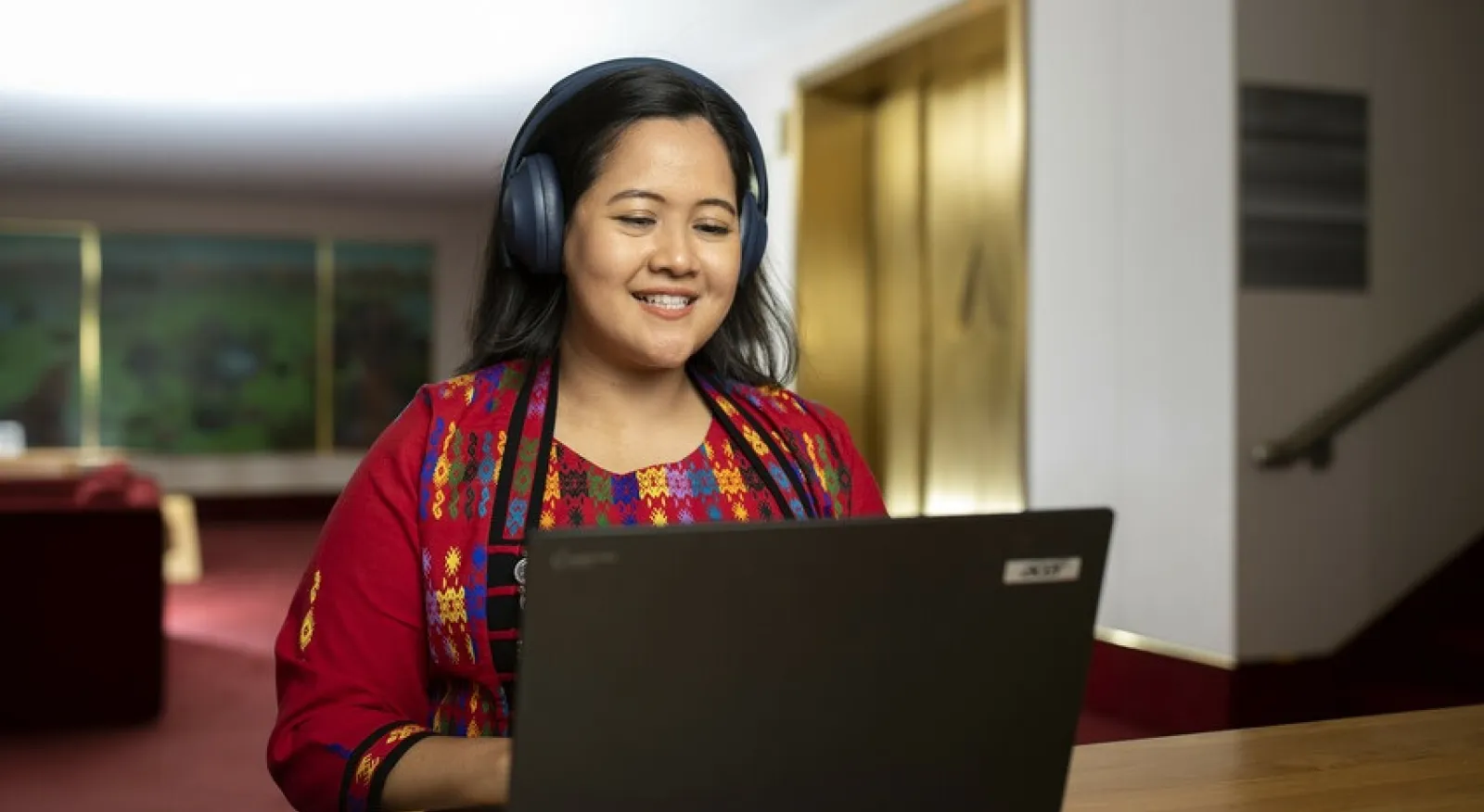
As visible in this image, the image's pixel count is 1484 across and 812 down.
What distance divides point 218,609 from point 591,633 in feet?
21.3

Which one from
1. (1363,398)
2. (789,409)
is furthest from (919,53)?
(789,409)

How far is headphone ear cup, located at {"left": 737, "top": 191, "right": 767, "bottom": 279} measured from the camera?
4.80 feet

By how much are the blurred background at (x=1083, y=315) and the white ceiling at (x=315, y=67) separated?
0.12 ft

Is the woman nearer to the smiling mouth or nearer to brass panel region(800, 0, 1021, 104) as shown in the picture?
the smiling mouth

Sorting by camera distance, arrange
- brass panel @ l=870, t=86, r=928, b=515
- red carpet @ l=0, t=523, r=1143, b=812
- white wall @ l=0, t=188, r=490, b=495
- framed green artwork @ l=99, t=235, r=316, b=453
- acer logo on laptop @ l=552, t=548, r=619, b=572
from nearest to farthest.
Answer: acer logo on laptop @ l=552, t=548, r=619, b=572 < red carpet @ l=0, t=523, r=1143, b=812 < brass panel @ l=870, t=86, r=928, b=515 < white wall @ l=0, t=188, r=490, b=495 < framed green artwork @ l=99, t=235, r=316, b=453

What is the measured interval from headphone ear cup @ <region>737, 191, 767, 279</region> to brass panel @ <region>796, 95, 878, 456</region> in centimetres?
495

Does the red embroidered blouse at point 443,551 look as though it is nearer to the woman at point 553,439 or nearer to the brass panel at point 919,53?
the woman at point 553,439

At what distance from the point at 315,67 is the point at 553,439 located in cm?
641

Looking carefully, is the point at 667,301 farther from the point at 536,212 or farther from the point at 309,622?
the point at 309,622

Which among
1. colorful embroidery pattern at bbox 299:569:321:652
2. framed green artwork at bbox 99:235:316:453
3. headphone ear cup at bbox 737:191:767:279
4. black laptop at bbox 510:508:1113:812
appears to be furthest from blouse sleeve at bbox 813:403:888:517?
framed green artwork at bbox 99:235:316:453

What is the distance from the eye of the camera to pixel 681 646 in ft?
2.35

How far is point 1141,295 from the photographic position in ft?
14.1

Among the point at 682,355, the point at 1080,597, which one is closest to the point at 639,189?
the point at 682,355

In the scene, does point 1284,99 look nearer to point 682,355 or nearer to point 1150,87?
point 1150,87
